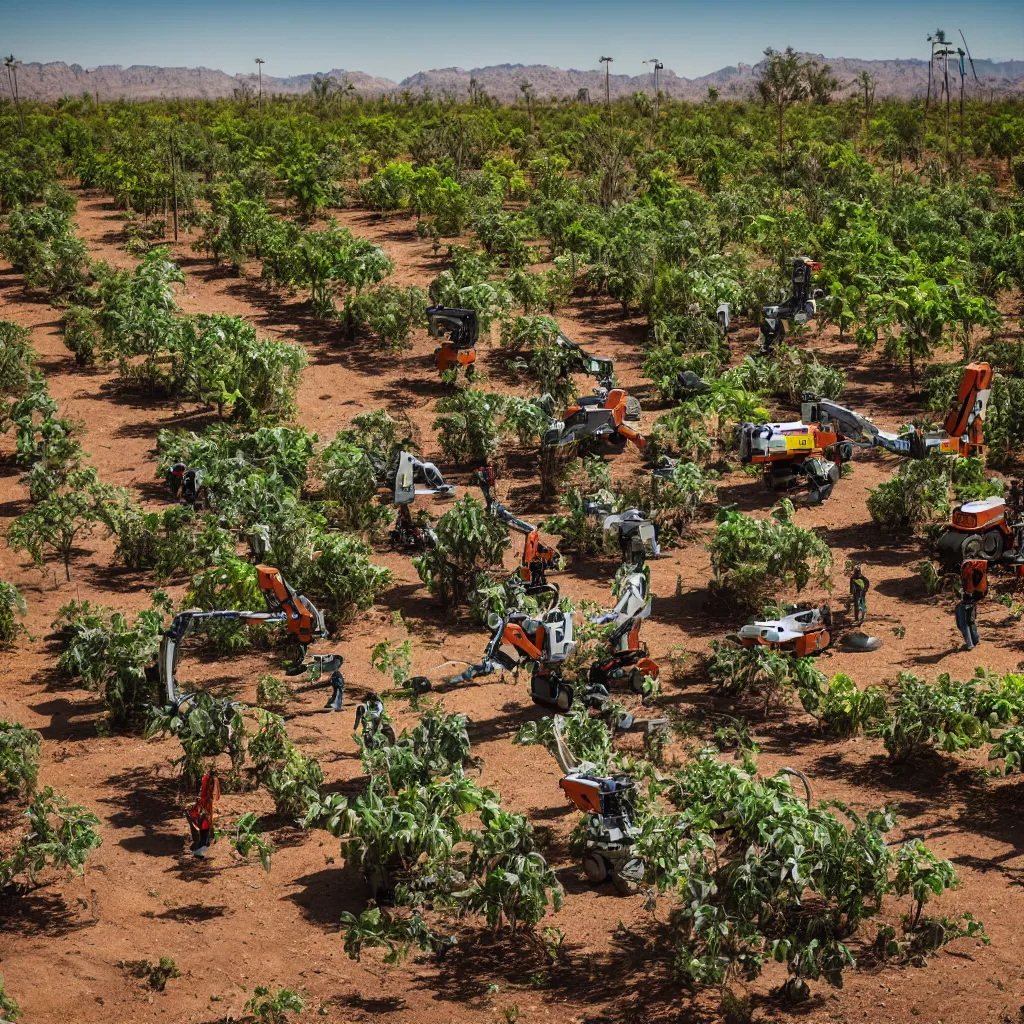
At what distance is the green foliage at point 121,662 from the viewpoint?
11.5m

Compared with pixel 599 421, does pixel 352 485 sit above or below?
below

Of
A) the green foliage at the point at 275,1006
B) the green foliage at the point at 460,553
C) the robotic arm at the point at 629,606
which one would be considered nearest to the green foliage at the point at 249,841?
the green foliage at the point at 275,1006

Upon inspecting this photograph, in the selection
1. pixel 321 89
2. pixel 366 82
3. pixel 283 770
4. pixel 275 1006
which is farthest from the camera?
pixel 366 82

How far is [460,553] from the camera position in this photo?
1396 cm

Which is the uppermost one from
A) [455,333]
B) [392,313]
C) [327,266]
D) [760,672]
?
[327,266]

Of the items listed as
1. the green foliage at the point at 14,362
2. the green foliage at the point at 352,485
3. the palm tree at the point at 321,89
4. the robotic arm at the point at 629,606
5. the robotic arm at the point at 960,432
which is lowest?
the robotic arm at the point at 629,606

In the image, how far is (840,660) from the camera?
41.8 ft

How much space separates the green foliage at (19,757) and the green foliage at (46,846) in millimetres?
591

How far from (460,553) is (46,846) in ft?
19.5

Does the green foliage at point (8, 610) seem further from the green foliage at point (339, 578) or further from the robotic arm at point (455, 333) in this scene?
the robotic arm at point (455, 333)

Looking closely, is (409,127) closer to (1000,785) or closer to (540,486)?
(540,486)

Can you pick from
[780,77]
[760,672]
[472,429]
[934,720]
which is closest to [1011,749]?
[934,720]

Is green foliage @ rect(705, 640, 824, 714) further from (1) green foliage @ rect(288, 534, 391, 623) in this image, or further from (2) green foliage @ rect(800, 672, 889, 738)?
(1) green foliage @ rect(288, 534, 391, 623)

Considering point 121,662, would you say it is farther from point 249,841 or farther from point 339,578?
point 249,841
